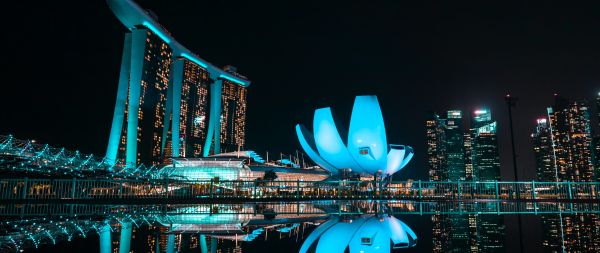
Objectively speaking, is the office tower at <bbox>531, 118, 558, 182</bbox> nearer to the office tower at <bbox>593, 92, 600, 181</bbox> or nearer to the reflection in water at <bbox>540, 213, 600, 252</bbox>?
the office tower at <bbox>593, 92, 600, 181</bbox>

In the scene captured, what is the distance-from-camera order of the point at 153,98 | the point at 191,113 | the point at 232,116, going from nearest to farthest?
the point at 153,98 < the point at 191,113 < the point at 232,116

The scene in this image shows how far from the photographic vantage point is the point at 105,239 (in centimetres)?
604

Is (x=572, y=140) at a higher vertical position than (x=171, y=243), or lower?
higher

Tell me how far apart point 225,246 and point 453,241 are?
11.3 ft

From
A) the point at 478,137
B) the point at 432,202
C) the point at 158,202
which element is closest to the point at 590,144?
the point at 478,137

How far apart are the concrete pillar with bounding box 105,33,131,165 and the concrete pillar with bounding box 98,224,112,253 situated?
43.5 metres

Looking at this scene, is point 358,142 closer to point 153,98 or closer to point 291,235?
point 291,235

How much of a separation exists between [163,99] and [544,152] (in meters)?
90.2

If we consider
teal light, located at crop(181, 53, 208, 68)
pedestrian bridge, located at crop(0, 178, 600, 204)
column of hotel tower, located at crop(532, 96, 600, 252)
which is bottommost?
pedestrian bridge, located at crop(0, 178, 600, 204)

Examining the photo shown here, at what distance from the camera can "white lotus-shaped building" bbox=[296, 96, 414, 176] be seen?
1298 inches

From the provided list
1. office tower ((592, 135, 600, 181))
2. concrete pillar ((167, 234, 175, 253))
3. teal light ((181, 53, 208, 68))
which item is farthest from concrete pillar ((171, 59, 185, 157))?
office tower ((592, 135, 600, 181))

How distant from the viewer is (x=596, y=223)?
9047 millimetres

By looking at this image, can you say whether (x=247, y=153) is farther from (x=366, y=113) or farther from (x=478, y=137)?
(x=478, y=137)

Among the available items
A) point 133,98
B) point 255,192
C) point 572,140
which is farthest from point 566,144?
point 255,192
